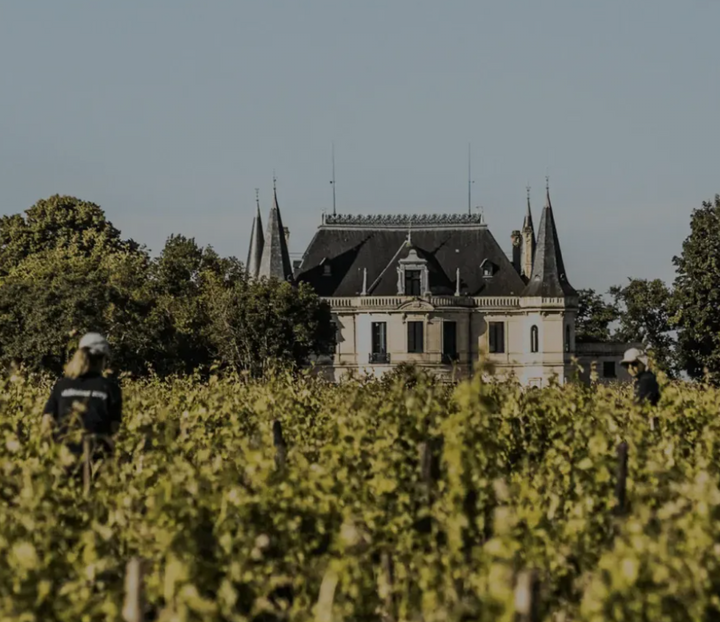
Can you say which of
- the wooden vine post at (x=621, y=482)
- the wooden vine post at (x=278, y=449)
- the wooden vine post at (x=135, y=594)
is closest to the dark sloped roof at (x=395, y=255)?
the wooden vine post at (x=278, y=449)

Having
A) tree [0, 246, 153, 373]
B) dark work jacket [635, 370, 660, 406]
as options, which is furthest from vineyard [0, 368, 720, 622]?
tree [0, 246, 153, 373]

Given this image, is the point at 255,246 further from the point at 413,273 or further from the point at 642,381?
the point at 642,381

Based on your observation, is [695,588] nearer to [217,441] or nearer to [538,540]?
[538,540]

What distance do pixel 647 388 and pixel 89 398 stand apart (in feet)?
20.3

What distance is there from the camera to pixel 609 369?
258 ft

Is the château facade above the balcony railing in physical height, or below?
above

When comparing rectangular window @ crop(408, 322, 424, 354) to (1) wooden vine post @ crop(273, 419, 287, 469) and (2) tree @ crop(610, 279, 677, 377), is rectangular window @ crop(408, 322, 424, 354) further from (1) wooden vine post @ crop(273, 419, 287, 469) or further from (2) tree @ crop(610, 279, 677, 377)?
(1) wooden vine post @ crop(273, 419, 287, 469)

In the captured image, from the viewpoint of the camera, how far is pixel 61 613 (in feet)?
30.6

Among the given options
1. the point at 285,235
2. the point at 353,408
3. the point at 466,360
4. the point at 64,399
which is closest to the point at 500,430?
the point at 353,408

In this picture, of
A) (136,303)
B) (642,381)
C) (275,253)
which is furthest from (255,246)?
(642,381)

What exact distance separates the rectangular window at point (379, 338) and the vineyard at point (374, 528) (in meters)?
61.8

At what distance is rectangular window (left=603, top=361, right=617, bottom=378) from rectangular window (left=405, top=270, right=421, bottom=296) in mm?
8721

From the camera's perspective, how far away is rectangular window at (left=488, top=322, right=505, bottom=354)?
77.0 metres

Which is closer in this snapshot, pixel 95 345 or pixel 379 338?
pixel 95 345
